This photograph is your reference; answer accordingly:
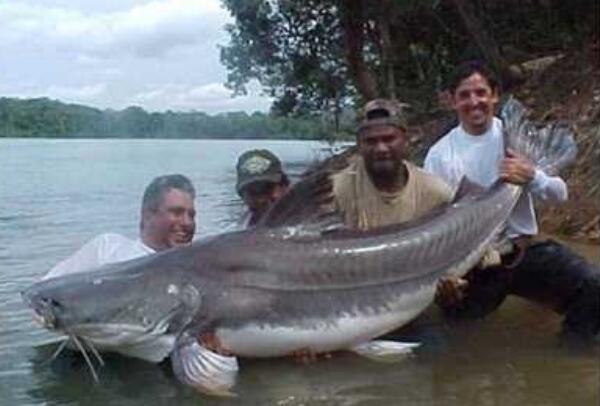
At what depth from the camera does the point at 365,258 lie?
5520 millimetres

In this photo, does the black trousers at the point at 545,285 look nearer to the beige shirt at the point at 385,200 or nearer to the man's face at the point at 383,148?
the beige shirt at the point at 385,200

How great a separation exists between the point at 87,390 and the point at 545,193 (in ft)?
9.46

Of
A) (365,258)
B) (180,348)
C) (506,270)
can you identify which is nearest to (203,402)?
(180,348)

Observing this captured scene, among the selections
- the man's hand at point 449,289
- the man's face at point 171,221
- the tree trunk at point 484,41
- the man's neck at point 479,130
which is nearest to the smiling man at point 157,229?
the man's face at point 171,221

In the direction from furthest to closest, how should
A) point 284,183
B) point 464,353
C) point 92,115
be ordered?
1. point 92,115
2. point 284,183
3. point 464,353

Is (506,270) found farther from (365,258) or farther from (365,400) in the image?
(365,400)

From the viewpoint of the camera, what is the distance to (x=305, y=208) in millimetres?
5477

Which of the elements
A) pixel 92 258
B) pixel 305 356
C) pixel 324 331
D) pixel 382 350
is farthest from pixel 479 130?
pixel 92 258

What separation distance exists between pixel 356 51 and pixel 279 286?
16775 millimetres

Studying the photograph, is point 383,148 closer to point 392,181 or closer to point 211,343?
point 392,181

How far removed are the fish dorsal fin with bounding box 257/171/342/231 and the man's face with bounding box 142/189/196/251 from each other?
0.43m

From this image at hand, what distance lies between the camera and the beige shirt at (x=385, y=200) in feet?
19.4

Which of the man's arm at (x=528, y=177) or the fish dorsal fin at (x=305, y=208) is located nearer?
the fish dorsal fin at (x=305, y=208)

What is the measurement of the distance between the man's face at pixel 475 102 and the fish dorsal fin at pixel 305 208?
1027 millimetres
